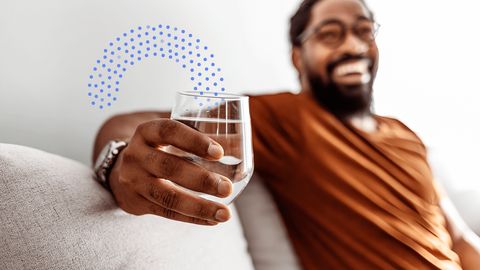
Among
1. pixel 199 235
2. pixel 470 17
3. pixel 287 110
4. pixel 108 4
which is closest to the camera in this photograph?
pixel 199 235

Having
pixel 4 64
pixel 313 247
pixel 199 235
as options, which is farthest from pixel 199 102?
pixel 313 247

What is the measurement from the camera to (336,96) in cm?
101

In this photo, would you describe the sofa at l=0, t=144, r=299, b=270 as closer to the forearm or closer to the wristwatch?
the wristwatch

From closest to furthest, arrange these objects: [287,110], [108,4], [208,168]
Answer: [208,168], [108,4], [287,110]

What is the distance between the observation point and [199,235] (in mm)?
660

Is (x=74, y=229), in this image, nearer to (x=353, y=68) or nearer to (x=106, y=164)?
(x=106, y=164)

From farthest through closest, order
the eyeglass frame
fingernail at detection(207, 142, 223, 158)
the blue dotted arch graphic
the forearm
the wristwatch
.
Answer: the eyeglass frame → the blue dotted arch graphic → the forearm → the wristwatch → fingernail at detection(207, 142, 223, 158)

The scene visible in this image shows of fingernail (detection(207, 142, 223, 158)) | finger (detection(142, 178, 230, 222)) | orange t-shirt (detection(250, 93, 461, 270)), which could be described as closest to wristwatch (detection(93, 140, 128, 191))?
finger (detection(142, 178, 230, 222))

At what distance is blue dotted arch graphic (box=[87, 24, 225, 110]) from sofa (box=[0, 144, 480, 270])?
27 cm

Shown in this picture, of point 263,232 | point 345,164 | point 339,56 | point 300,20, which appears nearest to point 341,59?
point 339,56

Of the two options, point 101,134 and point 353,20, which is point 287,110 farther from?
point 101,134

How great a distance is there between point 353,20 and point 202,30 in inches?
12.9

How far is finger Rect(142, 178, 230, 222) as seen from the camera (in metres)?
0.43

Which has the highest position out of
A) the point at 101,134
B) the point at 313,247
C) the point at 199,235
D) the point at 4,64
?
the point at 4,64
